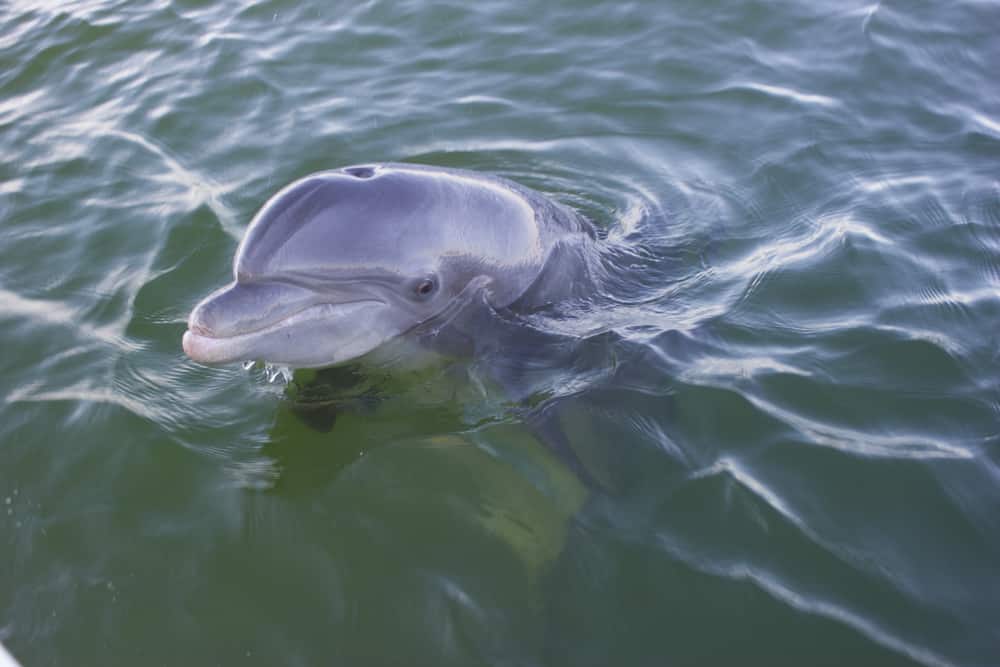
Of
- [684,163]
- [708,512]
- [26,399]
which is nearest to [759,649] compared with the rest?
[708,512]

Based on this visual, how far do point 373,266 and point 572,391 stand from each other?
4.55 feet

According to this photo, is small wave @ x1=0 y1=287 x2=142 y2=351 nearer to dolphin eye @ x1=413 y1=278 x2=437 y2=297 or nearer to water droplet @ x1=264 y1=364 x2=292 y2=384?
water droplet @ x1=264 y1=364 x2=292 y2=384

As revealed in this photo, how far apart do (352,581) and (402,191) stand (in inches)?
79.4

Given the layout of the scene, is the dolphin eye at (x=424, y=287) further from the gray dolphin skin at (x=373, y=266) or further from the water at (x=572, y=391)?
the water at (x=572, y=391)

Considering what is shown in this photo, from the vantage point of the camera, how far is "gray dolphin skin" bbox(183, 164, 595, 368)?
15.4ft

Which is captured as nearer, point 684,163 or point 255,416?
point 255,416

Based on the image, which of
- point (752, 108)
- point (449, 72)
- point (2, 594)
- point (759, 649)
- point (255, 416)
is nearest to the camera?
point (759, 649)

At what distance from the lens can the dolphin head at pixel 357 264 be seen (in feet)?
15.4

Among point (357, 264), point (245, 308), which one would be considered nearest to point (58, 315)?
point (245, 308)

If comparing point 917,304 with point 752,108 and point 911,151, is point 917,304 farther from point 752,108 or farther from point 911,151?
point 752,108

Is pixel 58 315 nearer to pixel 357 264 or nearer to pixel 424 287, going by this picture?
pixel 357 264

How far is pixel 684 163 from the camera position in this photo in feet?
26.7

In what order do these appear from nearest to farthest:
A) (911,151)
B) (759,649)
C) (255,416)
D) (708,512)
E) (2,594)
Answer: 1. (759,649)
2. (2,594)
3. (708,512)
4. (255,416)
5. (911,151)

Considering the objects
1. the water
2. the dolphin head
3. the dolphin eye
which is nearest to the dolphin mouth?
the dolphin head
